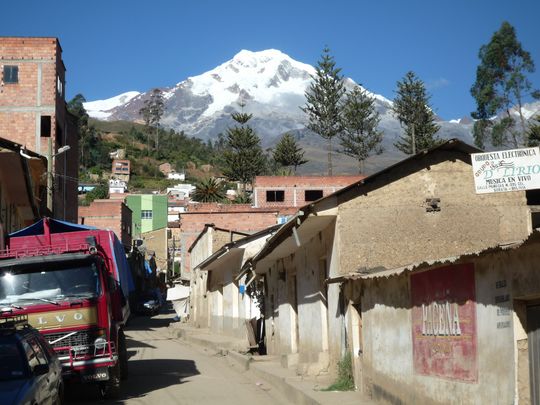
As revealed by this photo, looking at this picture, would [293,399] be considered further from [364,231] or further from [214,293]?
[214,293]

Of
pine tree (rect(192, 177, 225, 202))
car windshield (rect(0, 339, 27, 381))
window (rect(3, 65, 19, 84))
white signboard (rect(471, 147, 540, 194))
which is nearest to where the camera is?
white signboard (rect(471, 147, 540, 194))

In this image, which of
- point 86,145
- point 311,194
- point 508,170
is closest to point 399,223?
point 508,170

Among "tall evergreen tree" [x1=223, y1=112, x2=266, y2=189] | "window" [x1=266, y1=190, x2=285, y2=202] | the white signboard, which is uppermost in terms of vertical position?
"tall evergreen tree" [x1=223, y1=112, x2=266, y2=189]

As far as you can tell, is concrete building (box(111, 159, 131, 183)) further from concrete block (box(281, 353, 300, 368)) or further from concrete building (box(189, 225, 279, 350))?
concrete block (box(281, 353, 300, 368))

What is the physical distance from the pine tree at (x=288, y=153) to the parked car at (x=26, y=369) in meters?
74.6

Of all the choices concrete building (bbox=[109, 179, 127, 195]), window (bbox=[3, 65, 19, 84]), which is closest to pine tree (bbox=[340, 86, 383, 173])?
window (bbox=[3, 65, 19, 84])

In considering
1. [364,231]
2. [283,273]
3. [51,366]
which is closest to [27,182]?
[283,273]

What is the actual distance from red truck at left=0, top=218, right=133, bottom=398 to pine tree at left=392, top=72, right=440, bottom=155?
5656cm

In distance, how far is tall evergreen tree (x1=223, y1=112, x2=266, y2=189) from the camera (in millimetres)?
78375

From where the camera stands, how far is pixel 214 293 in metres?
36.1

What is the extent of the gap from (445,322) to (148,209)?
93.2 metres

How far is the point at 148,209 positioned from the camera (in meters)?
101

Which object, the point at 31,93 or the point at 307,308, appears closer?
the point at 307,308

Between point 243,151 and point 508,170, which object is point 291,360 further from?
point 243,151
